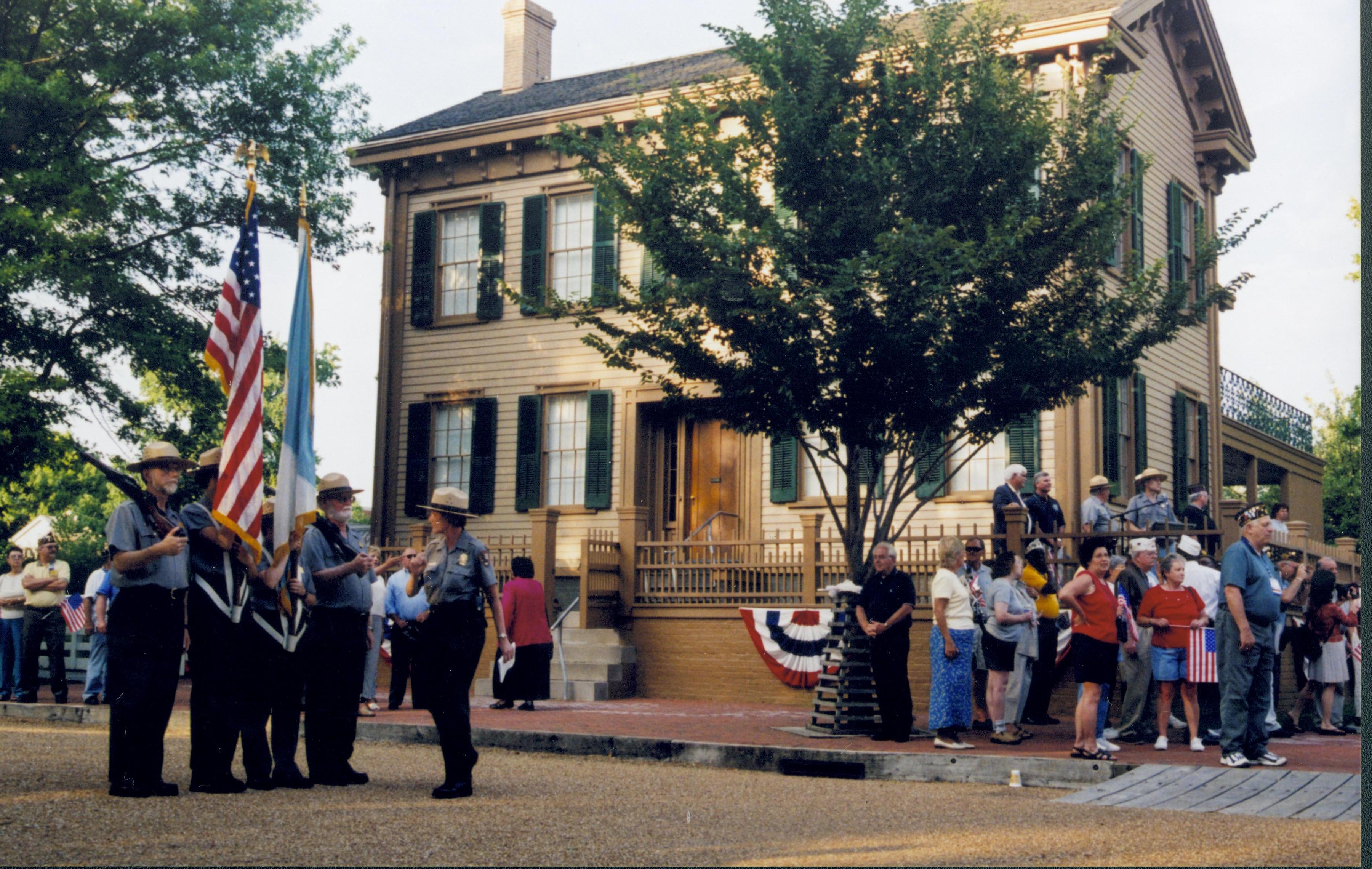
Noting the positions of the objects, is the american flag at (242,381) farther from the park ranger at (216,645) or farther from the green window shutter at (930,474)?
the green window shutter at (930,474)

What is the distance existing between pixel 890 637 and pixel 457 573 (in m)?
4.74

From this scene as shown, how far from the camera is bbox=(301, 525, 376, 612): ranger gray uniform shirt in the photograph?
8891 mm

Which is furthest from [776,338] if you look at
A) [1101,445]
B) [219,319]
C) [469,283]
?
[469,283]

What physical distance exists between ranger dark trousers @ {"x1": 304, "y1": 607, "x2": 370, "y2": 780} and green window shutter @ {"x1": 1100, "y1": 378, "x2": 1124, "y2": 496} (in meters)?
12.3

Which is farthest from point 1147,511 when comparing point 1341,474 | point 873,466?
point 1341,474

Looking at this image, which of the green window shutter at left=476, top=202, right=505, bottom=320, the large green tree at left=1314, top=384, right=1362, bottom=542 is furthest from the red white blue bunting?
the large green tree at left=1314, top=384, right=1362, bottom=542

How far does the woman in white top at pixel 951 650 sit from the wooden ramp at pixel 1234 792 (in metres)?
1.88

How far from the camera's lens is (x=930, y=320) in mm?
12383

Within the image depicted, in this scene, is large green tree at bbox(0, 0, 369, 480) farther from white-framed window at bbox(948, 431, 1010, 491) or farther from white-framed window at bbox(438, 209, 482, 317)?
white-framed window at bbox(948, 431, 1010, 491)

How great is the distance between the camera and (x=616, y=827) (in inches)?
295

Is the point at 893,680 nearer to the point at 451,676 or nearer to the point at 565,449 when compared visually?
the point at 451,676

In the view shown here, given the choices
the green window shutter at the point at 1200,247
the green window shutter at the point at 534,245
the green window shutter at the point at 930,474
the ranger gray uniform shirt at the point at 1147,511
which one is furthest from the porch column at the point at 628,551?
the green window shutter at the point at 1200,247

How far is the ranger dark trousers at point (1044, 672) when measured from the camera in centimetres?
1360

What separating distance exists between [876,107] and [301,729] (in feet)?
27.0
